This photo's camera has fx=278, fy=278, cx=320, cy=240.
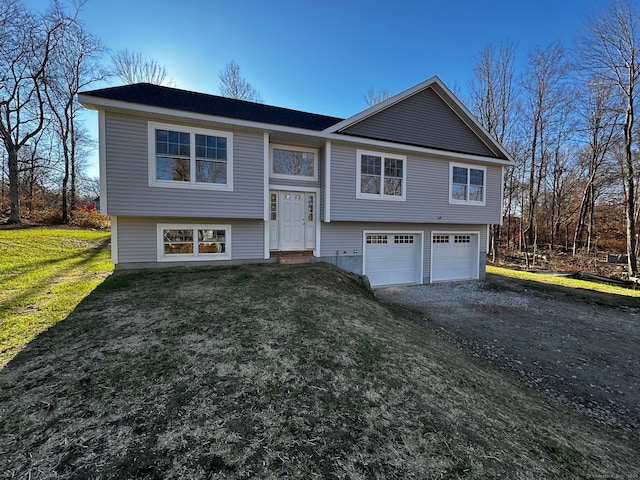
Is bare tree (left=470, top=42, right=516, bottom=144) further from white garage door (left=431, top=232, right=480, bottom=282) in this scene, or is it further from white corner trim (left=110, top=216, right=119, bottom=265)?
white corner trim (left=110, top=216, right=119, bottom=265)

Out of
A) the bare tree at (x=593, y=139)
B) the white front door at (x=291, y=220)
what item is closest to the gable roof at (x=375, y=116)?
the white front door at (x=291, y=220)

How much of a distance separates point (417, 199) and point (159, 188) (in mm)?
8592

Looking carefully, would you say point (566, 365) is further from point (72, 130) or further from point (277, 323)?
point (72, 130)

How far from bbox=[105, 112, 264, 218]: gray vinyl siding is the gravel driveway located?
5.69 m

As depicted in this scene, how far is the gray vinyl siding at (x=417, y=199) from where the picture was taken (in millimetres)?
9359

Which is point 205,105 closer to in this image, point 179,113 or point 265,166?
point 179,113

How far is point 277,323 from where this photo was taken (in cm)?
443

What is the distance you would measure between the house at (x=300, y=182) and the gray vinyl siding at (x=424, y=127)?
0.05m

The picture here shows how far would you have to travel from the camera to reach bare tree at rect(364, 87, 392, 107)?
22.7 meters

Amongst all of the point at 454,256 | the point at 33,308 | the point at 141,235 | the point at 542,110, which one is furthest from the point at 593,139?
the point at 33,308

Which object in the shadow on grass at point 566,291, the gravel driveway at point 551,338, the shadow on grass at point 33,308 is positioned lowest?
the gravel driveway at point 551,338

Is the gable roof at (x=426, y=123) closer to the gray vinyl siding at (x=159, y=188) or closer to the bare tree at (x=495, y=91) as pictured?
the gray vinyl siding at (x=159, y=188)

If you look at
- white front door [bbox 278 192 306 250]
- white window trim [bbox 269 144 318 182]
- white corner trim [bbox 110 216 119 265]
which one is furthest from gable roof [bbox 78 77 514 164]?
white corner trim [bbox 110 216 119 265]

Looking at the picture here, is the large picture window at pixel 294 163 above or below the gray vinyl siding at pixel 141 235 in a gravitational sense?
above
